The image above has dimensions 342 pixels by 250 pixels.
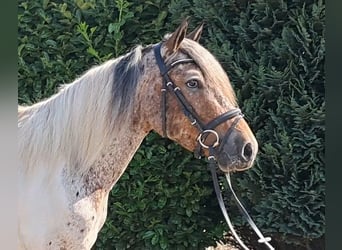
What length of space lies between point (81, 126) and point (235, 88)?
39.3 inches

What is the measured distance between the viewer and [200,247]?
3404mm

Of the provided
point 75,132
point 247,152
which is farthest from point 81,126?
point 247,152

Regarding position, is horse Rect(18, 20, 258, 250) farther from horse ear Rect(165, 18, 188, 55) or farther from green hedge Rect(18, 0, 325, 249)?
green hedge Rect(18, 0, 325, 249)

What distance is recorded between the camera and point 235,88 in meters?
3.12

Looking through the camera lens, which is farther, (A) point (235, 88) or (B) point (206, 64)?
(A) point (235, 88)

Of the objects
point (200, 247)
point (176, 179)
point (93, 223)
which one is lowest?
point (200, 247)

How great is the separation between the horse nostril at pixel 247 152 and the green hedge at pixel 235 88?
0.54m

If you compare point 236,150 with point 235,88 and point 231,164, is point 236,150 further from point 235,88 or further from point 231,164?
point 235,88

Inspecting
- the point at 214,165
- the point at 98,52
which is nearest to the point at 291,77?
the point at 214,165

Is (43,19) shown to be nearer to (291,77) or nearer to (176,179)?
(176,179)

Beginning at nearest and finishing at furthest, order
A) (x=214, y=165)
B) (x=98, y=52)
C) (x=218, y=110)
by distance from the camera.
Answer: (x=218, y=110) < (x=214, y=165) < (x=98, y=52)

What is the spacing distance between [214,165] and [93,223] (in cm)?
62

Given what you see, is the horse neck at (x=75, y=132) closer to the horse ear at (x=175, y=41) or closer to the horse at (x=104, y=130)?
the horse at (x=104, y=130)

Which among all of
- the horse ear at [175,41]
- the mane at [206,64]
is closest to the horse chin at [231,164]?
the mane at [206,64]
